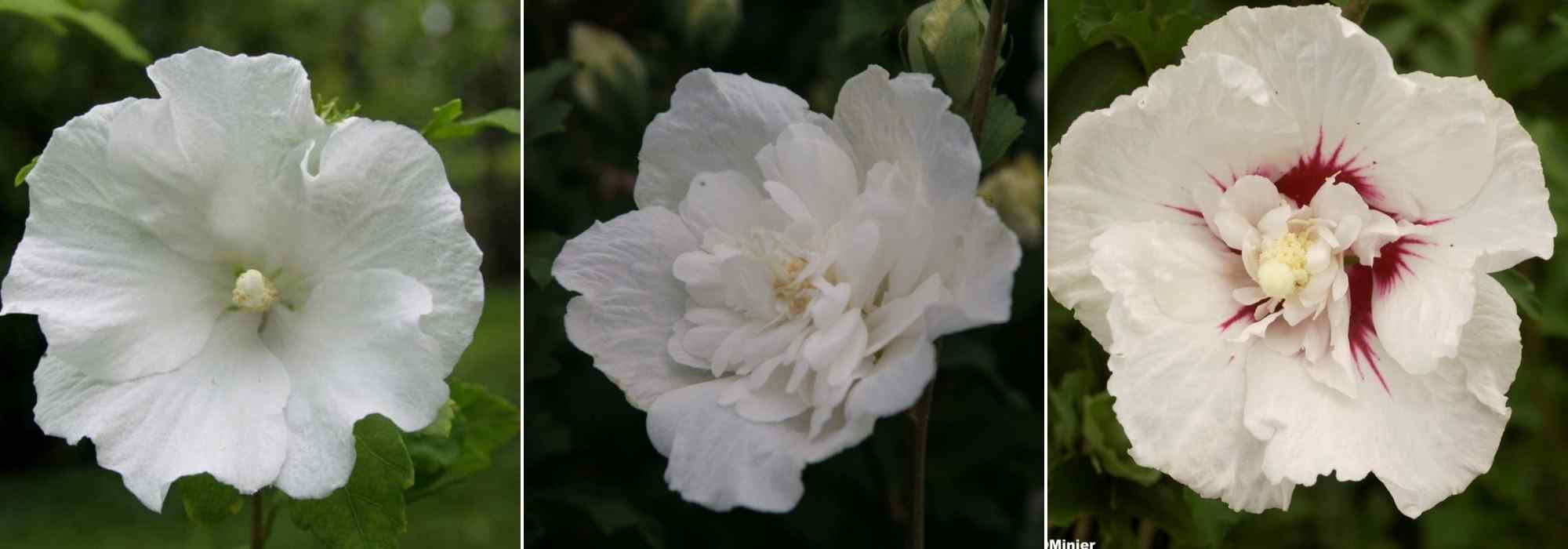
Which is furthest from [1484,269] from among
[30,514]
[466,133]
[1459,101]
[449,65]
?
[30,514]

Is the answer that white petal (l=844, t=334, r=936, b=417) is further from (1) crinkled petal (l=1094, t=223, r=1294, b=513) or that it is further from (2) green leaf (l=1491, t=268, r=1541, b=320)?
(2) green leaf (l=1491, t=268, r=1541, b=320)

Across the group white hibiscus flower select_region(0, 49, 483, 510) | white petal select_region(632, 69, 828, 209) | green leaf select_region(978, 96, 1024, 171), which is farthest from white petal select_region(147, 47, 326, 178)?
green leaf select_region(978, 96, 1024, 171)

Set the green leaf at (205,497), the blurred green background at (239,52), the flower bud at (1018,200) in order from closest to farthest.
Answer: the green leaf at (205,497)
the flower bud at (1018,200)
the blurred green background at (239,52)

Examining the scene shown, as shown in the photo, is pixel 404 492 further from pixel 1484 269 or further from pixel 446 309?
pixel 1484 269

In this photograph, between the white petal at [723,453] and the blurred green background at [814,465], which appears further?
the blurred green background at [814,465]

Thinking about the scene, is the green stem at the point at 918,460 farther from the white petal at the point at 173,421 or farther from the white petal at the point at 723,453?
the white petal at the point at 173,421

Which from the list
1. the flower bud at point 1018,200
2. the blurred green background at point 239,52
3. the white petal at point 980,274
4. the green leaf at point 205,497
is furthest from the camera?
the blurred green background at point 239,52

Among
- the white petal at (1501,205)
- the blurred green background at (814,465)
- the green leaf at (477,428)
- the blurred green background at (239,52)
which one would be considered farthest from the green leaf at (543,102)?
the blurred green background at (239,52)

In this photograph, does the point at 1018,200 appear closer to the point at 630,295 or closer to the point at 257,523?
the point at 630,295
